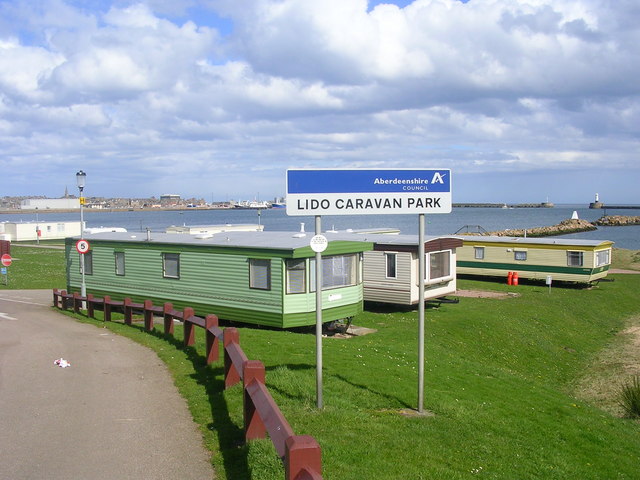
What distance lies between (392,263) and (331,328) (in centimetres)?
522

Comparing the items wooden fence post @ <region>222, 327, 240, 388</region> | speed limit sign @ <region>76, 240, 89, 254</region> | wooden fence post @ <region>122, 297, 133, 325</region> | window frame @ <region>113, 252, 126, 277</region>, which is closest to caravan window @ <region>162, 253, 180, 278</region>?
window frame @ <region>113, 252, 126, 277</region>

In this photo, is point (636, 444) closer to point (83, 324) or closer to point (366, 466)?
point (366, 466)

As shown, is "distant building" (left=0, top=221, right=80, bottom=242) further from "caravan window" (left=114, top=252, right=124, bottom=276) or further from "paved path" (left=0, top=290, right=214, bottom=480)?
"paved path" (left=0, top=290, right=214, bottom=480)

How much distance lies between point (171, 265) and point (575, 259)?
2022 cm

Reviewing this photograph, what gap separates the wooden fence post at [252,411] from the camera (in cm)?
672

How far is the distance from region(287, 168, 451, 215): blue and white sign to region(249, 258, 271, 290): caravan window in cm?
852

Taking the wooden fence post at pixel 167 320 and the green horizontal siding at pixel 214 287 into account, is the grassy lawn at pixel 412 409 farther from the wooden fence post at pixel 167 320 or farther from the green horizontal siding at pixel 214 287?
the green horizontal siding at pixel 214 287

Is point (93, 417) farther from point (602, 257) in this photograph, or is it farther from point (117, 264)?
point (602, 257)

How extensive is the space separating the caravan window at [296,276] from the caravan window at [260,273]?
54 centimetres

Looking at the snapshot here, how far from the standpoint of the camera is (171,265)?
767 inches

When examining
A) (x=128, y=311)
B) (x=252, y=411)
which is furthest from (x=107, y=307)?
(x=252, y=411)

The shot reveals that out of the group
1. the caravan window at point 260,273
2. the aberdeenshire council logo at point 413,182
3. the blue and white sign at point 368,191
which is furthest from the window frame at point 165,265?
the aberdeenshire council logo at point 413,182

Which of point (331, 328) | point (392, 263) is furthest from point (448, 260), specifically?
point (331, 328)

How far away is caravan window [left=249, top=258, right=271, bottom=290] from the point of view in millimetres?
17062
